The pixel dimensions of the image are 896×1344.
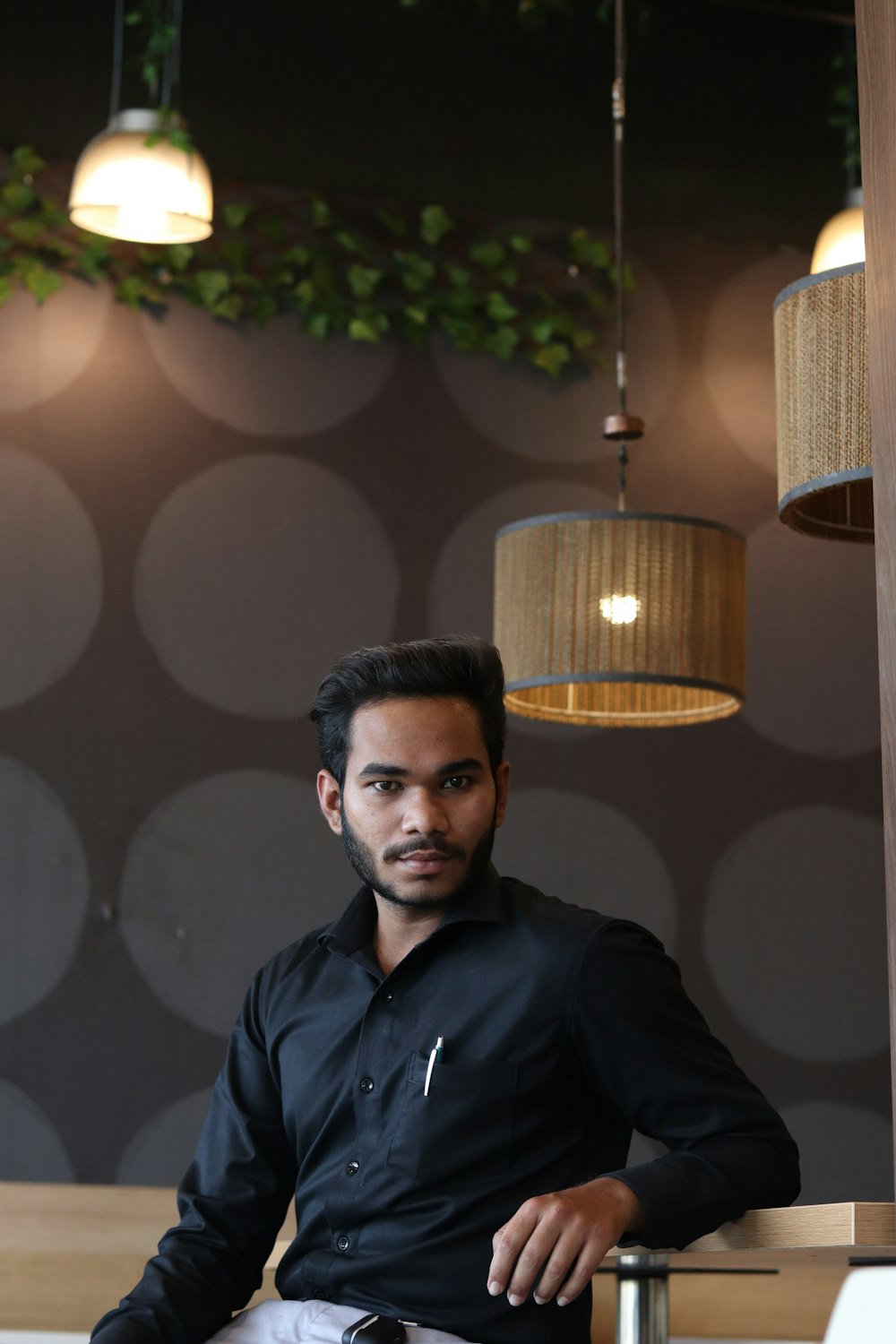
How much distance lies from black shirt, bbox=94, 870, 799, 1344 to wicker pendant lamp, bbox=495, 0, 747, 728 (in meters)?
1.15

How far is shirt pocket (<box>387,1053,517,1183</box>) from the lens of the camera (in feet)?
5.95

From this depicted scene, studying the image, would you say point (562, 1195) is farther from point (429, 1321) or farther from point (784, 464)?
point (784, 464)

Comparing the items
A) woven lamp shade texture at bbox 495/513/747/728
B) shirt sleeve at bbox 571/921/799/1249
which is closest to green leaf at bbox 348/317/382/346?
woven lamp shade texture at bbox 495/513/747/728

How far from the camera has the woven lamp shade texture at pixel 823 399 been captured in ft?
6.10

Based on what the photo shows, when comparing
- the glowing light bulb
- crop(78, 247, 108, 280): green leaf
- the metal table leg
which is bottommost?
the metal table leg

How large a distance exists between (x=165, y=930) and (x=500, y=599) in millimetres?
1446

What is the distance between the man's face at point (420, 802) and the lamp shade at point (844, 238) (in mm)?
2527

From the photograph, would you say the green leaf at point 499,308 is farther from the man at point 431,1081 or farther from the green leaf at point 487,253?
the man at point 431,1081

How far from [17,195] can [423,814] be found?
9.95 ft

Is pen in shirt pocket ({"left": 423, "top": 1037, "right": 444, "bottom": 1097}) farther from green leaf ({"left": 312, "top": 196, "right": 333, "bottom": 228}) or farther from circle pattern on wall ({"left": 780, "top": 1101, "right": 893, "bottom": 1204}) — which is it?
green leaf ({"left": 312, "top": 196, "right": 333, "bottom": 228})

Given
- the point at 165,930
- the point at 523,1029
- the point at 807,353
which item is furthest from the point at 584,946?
the point at 165,930

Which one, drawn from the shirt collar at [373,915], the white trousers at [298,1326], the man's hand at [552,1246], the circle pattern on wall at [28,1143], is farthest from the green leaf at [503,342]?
the man's hand at [552,1246]

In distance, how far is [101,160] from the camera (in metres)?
3.83

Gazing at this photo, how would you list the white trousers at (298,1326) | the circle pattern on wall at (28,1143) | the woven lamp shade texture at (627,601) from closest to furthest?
the white trousers at (298,1326) < the woven lamp shade texture at (627,601) < the circle pattern on wall at (28,1143)
